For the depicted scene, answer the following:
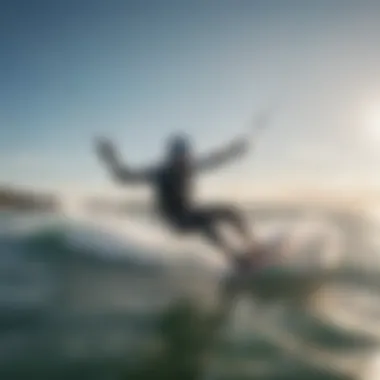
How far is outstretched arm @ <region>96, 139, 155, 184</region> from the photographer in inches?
88.9

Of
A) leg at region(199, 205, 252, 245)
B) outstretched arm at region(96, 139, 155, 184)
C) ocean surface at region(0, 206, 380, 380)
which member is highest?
outstretched arm at region(96, 139, 155, 184)

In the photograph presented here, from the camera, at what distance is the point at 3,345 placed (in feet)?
7.20

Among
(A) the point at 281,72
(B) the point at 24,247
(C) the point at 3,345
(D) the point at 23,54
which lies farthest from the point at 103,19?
(C) the point at 3,345

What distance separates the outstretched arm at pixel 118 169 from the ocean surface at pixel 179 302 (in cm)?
12

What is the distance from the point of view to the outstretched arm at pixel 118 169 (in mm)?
2258

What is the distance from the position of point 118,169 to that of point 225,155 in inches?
13.6

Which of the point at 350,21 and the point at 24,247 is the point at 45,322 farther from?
the point at 350,21

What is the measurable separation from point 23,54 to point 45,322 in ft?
2.83

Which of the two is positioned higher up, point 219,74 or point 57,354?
point 219,74

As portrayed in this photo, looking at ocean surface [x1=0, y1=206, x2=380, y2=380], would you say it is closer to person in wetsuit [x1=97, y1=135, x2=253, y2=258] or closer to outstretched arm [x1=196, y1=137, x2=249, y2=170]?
person in wetsuit [x1=97, y1=135, x2=253, y2=258]

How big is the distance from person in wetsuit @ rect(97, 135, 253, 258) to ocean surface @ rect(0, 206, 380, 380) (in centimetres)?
6

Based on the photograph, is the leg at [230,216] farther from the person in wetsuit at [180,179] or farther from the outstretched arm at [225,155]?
the outstretched arm at [225,155]

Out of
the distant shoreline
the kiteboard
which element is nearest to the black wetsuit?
the kiteboard

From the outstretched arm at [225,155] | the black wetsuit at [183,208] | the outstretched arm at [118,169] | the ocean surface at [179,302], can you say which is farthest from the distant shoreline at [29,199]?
the outstretched arm at [225,155]
